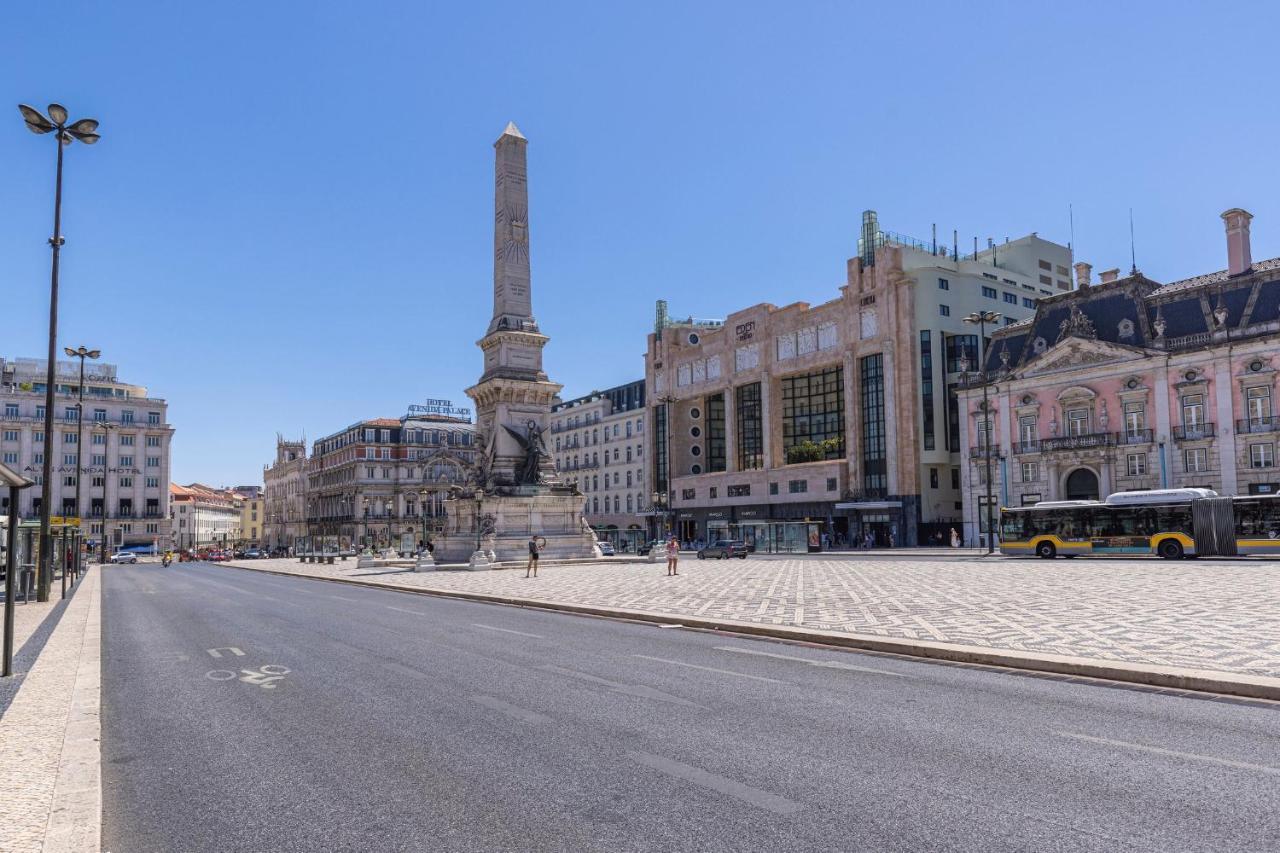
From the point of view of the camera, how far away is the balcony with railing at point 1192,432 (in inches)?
2007

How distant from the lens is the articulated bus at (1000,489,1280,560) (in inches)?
1393

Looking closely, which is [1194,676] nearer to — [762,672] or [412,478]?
[762,672]

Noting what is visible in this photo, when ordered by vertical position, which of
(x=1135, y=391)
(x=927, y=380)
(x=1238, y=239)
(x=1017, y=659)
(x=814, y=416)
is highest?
(x=1238, y=239)

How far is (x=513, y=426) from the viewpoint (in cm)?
4625

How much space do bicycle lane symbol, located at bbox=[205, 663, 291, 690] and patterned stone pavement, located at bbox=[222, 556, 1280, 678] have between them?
7.79m

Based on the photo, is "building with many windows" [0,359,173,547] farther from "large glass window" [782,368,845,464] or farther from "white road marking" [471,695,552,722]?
"white road marking" [471,695,552,722]

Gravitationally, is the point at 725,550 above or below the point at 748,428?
below

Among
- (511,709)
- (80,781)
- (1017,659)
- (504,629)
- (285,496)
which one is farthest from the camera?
(285,496)

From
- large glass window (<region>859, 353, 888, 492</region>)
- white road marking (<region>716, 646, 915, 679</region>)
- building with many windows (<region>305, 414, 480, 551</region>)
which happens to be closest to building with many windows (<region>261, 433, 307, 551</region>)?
building with many windows (<region>305, 414, 480, 551</region>)

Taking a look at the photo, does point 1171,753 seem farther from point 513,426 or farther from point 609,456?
point 609,456

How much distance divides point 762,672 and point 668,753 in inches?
166

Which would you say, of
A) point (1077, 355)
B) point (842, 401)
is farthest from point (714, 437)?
point (1077, 355)

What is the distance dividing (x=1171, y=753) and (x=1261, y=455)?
51.8 meters

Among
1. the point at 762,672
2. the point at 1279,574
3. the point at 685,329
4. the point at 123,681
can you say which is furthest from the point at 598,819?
the point at 685,329
